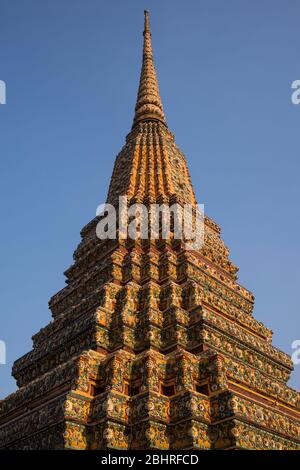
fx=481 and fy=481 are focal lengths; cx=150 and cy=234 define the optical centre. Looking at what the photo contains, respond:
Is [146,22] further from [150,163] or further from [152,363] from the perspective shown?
[152,363]

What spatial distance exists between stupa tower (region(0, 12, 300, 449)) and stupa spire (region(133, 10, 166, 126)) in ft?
26.8

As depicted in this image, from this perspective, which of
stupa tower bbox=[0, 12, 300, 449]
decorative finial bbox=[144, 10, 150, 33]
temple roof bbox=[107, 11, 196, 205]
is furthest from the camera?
decorative finial bbox=[144, 10, 150, 33]

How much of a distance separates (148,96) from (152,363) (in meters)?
19.9

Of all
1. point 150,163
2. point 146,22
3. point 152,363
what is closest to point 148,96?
point 150,163

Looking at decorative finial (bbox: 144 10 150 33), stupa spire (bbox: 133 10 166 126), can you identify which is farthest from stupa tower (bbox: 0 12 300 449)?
decorative finial (bbox: 144 10 150 33)

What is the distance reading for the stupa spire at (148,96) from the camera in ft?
85.5

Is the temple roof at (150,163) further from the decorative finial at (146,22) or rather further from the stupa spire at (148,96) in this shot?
the decorative finial at (146,22)

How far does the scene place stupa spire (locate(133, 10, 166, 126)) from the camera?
2605 centimetres

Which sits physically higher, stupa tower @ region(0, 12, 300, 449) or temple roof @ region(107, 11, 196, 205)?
temple roof @ region(107, 11, 196, 205)

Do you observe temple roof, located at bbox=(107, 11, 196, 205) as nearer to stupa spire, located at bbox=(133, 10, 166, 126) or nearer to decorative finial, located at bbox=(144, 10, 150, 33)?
stupa spire, located at bbox=(133, 10, 166, 126)

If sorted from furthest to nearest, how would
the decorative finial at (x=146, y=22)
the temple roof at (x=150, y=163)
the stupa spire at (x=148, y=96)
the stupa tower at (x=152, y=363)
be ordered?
the decorative finial at (x=146, y=22) < the stupa spire at (x=148, y=96) < the temple roof at (x=150, y=163) < the stupa tower at (x=152, y=363)

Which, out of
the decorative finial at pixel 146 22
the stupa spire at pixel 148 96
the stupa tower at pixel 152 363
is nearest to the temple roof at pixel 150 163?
the stupa spire at pixel 148 96

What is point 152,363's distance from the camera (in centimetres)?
1052

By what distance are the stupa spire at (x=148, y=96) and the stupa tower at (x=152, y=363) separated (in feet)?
26.8
